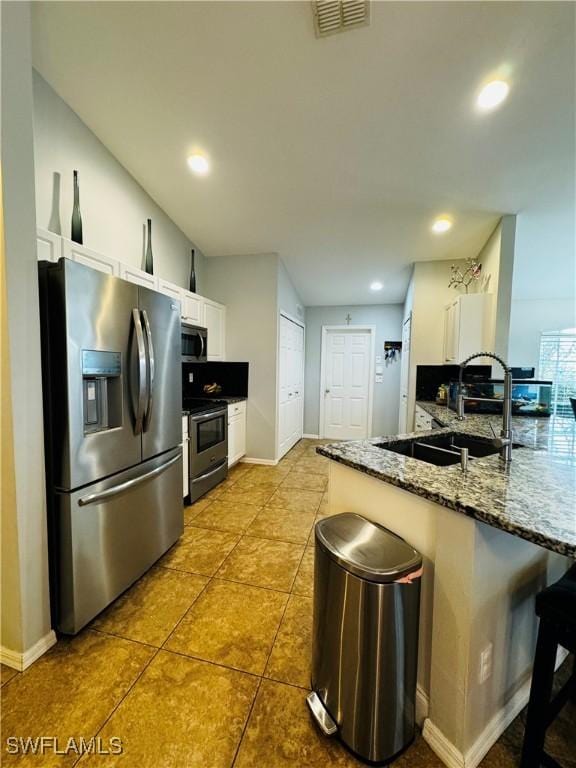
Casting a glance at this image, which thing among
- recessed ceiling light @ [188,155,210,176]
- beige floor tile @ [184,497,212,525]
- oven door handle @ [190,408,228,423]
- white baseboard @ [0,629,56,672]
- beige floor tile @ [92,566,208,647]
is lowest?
beige floor tile @ [92,566,208,647]

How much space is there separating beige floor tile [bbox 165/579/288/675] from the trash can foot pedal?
0.27 m

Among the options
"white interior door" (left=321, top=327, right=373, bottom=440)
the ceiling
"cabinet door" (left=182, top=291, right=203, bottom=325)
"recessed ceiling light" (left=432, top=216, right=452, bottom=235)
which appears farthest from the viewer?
"white interior door" (left=321, top=327, right=373, bottom=440)

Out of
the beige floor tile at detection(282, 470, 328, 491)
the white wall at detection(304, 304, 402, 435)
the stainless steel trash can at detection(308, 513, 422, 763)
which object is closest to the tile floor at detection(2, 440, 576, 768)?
the stainless steel trash can at detection(308, 513, 422, 763)

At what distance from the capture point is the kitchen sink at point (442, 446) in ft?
5.38

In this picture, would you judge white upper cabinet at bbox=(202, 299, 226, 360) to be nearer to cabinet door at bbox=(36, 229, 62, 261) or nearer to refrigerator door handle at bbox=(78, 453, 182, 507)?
cabinet door at bbox=(36, 229, 62, 261)

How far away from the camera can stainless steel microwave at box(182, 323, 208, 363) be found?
10.3ft

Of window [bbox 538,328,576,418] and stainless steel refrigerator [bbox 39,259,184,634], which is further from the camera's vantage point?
window [bbox 538,328,576,418]

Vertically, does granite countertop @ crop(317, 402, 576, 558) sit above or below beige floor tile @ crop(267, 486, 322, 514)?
above

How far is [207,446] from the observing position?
10.2 feet

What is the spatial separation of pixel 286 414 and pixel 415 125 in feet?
11.7

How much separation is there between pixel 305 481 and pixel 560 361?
4.85m

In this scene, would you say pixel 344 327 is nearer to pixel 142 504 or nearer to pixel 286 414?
pixel 286 414

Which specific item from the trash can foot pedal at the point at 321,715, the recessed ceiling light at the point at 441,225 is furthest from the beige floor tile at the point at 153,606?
the recessed ceiling light at the point at 441,225

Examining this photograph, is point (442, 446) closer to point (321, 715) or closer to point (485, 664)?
point (485, 664)
